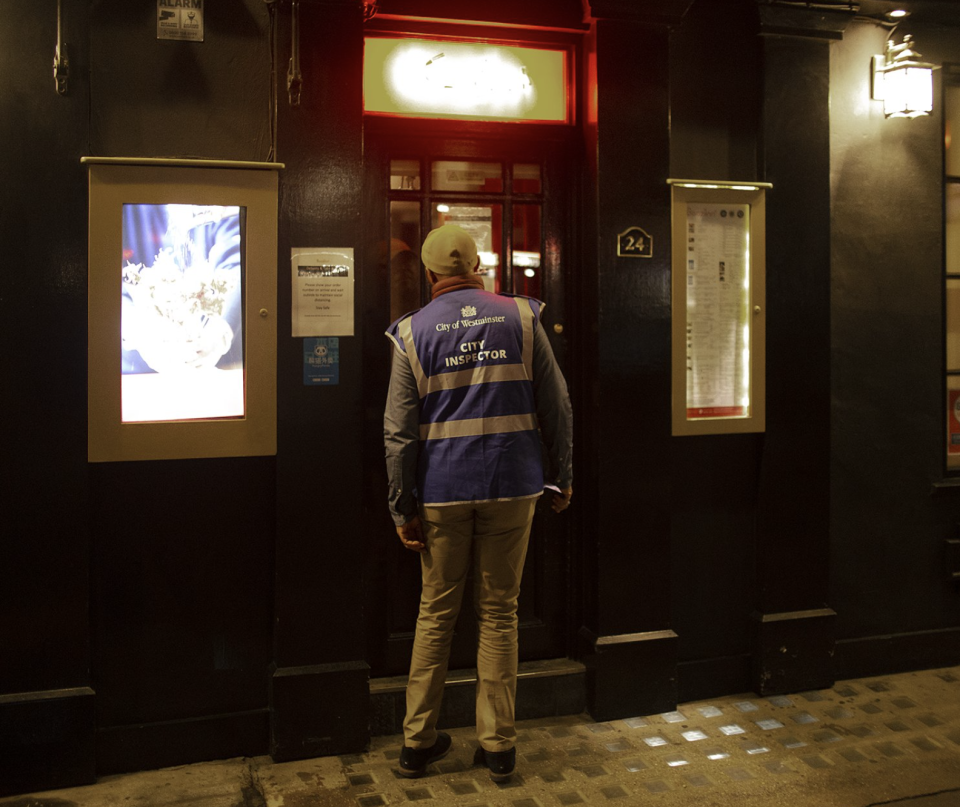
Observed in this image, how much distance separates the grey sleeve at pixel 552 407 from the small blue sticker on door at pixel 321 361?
0.92 metres

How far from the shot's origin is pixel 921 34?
15.8 feet

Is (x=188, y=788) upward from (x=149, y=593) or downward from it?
downward

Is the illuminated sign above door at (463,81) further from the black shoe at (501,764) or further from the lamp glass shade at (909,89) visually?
the black shoe at (501,764)

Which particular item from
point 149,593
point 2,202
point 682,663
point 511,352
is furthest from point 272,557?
point 682,663

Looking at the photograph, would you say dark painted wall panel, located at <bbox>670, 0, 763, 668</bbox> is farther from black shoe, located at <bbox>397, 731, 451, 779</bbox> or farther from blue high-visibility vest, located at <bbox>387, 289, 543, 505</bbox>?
black shoe, located at <bbox>397, 731, 451, 779</bbox>

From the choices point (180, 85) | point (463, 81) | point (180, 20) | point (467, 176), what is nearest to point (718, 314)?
point (467, 176)

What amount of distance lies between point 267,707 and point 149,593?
0.74 m

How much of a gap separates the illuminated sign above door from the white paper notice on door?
30.6 inches

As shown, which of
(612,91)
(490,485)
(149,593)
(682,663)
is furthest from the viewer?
(682,663)

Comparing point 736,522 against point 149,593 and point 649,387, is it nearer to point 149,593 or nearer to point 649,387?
point 649,387

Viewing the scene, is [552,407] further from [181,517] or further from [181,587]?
[181,587]

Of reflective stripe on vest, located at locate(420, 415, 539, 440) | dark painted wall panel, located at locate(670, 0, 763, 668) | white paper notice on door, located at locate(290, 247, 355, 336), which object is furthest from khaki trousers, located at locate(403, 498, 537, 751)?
dark painted wall panel, located at locate(670, 0, 763, 668)

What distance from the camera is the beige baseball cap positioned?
11.6ft

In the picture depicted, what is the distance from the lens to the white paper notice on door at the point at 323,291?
3779 millimetres
